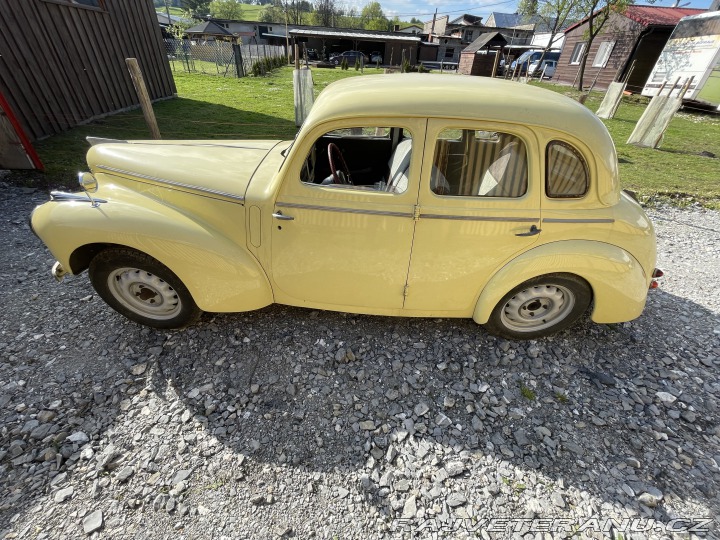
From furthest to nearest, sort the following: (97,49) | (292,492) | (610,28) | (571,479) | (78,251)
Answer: (610,28) < (97,49) < (78,251) < (571,479) < (292,492)

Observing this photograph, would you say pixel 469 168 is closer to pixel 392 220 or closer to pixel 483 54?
pixel 392 220

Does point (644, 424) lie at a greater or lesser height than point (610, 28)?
lesser

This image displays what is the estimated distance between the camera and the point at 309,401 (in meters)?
2.52

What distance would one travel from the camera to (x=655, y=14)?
63.6 ft

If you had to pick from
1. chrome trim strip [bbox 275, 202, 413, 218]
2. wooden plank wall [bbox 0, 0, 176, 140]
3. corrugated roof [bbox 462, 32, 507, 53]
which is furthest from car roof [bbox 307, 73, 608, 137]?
corrugated roof [bbox 462, 32, 507, 53]

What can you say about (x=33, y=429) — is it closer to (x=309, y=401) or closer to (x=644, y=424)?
(x=309, y=401)

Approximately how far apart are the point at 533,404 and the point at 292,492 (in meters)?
1.82

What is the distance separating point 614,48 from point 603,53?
3.17 ft

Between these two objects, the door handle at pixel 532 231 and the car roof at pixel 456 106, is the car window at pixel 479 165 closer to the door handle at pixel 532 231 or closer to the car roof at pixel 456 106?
the car roof at pixel 456 106

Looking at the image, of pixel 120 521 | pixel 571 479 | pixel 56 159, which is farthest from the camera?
pixel 56 159

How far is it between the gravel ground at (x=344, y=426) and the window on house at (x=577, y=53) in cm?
2684

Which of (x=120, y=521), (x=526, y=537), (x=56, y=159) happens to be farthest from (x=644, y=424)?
(x=56, y=159)

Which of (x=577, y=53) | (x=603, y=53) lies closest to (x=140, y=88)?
(x=603, y=53)

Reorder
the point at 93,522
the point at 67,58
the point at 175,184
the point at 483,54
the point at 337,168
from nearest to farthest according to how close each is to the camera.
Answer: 1. the point at 93,522
2. the point at 175,184
3. the point at 337,168
4. the point at 67,58
5. the point at 483,54
